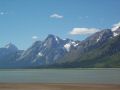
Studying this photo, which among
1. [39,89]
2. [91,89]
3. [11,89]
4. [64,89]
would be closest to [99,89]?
[91,89]

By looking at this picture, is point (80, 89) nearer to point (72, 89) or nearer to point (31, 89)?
point (72, 89)

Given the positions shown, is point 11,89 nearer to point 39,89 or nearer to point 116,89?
point 39,89

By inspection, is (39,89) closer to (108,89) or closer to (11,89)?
(11,89)

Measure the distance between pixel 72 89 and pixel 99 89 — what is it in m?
4.37

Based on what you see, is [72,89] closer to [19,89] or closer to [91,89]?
[91,89]

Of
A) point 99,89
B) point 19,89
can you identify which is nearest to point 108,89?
point 99,89

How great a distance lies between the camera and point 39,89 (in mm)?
50031

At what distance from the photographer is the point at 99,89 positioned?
170 feet

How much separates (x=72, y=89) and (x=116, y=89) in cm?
695

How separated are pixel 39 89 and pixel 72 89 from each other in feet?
19.5

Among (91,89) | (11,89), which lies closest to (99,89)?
(91,89)

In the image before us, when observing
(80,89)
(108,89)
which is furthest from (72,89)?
(108,89)

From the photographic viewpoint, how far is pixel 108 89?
50688 mm

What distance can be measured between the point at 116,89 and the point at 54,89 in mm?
9697
